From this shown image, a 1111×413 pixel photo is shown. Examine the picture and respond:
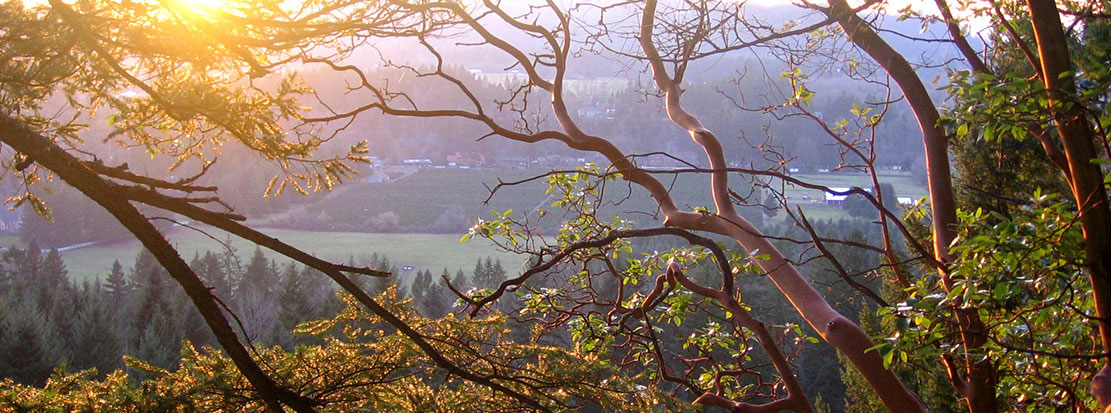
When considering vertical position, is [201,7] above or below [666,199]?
above

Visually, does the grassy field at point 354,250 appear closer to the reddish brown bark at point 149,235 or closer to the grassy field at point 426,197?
the grassy field at point 426,197

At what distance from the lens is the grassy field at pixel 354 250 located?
21.0m

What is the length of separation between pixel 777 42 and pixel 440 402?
2.32 m

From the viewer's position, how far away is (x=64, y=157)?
2.44 meters

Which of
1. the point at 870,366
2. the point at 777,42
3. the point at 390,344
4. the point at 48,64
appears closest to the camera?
the point at 48,64

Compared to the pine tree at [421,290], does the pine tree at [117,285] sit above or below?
above

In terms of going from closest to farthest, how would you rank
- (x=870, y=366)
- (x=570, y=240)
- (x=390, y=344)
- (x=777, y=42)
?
(x=390, y=344), (x=870, y=366), (x=777, y=42), (x=570, y=240)

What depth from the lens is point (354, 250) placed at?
930 inches

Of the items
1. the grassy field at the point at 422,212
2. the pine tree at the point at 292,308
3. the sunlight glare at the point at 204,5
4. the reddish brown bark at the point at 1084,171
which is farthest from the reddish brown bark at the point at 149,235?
the grassy field at the point at 422,212

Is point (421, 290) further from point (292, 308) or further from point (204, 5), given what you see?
point (204, 5)

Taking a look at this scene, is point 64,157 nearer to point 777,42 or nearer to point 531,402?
point 531,402

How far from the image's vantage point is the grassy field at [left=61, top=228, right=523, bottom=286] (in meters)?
21.0

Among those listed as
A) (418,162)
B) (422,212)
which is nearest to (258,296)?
(422,212)

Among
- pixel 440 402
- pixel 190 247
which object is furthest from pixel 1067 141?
pixel 190 247
